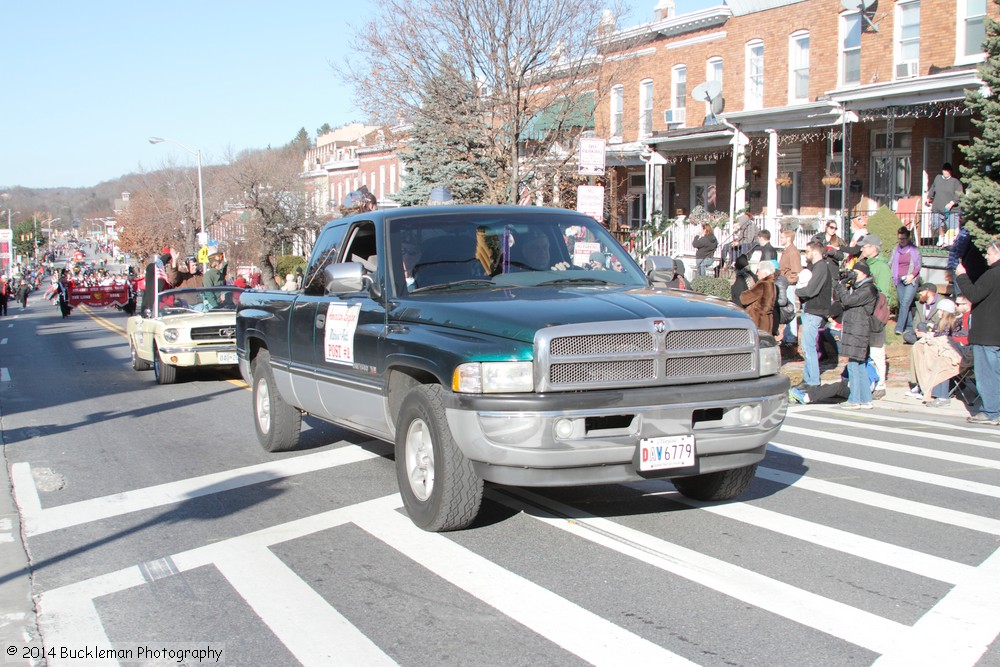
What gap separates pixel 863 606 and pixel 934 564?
3.03 ft

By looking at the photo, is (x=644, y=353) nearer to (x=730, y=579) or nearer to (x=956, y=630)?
(x=730, y=579)

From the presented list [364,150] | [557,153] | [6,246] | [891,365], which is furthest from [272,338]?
[6,246]

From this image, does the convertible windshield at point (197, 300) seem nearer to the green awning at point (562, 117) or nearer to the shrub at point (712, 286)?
the shrub at point (712, 286)

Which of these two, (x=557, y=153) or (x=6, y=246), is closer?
(x=557, y=153)

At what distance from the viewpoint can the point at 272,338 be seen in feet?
28.5

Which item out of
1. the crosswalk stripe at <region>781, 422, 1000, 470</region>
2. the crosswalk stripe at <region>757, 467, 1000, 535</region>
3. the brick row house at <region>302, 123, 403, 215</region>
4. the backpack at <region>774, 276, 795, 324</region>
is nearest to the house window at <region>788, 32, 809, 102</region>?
the backpack at <region>774, 276, 795, 324</region>

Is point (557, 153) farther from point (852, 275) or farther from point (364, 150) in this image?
point (364, 150)

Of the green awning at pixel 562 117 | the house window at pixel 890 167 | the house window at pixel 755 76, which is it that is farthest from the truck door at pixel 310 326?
the house window at pixel 755 76

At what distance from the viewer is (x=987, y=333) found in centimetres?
1053

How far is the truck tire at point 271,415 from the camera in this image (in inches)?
345

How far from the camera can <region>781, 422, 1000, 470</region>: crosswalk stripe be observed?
8500mm

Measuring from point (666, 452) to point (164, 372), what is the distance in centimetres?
1091

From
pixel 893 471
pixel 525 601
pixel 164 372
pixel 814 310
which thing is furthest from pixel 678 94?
pixel 525 601

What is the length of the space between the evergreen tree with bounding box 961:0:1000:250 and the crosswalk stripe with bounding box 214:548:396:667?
14.8 metres
